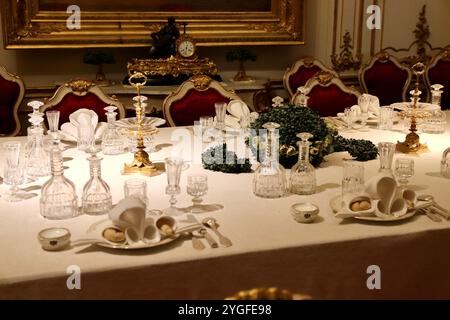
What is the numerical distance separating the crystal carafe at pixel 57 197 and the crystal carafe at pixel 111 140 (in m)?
0.55

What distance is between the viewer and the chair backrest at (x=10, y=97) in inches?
126

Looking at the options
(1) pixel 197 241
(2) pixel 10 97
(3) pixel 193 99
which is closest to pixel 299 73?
(3) pixel 193 99

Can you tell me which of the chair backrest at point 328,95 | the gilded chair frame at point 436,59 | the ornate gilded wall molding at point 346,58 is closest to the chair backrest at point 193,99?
the chair backrest at point 328,95

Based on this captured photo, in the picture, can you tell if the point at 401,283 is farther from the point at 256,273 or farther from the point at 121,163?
Answer: the point at 121,163

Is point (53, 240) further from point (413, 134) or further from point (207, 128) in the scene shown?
point (413, 134)

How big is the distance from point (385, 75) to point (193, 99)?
168 cm

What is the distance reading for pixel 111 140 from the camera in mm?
2039

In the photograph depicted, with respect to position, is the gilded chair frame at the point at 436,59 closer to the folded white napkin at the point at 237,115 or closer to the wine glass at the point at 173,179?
the folded white napkin at the point at 237,115

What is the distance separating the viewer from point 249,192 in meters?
1.64

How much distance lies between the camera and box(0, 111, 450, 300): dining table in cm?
121

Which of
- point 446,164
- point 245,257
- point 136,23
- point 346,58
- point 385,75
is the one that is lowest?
point 245,257

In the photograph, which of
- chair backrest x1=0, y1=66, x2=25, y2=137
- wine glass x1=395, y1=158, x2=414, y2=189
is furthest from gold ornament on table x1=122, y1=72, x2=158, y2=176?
chair backrest x1=0, y1=66, x2=25, y2=137
